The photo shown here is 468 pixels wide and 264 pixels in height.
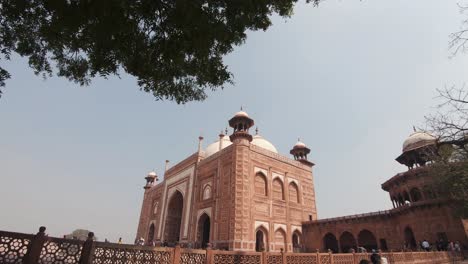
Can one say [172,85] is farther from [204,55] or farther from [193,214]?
[193,214]

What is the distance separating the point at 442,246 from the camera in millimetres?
14430

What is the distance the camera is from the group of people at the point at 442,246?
1373 cm

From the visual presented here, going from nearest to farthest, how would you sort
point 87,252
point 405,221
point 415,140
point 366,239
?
point 87,252
point 405,221
point 415,140
point 366,239

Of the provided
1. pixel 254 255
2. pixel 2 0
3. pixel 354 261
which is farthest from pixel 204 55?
pixel 354 261

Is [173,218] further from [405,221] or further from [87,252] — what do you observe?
[87,252]

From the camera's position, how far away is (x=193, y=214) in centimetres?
2208

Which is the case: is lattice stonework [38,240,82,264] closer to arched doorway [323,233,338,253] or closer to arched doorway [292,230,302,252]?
arched doorway [292,230,302,252]

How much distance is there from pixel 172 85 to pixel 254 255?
5364 millimetres

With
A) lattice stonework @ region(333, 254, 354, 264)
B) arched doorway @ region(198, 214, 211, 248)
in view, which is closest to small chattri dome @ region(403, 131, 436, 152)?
lattice stonework @ region(333, 254, 354, 264)

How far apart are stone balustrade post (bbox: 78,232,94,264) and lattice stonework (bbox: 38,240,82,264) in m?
0.11

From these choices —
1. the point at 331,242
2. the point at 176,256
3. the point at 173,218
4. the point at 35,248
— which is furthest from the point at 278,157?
A: the point at 35,248

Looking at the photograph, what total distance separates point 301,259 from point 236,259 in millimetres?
2621

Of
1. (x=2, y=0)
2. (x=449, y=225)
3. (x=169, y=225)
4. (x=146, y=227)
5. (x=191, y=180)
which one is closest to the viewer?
(x=2, y=0)

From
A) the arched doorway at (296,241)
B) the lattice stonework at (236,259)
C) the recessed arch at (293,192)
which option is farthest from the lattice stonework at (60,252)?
the recessed arch at (293,192)
